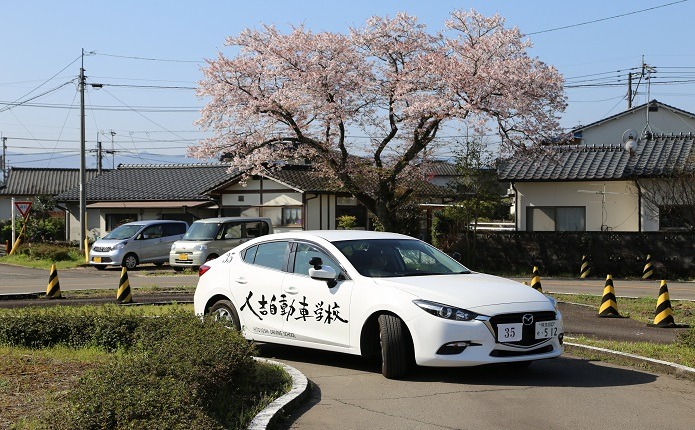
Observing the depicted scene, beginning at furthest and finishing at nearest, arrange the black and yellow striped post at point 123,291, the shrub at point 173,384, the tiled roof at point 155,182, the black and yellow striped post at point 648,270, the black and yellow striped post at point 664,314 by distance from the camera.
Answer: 1. the tiled roof at point 155,182
2. the black and yellow striped post at point 648,270
3. the black and yellow striped post at point 123,291
4. the black and yellow striped post at point 664,314
5. the shrub at point 173,384

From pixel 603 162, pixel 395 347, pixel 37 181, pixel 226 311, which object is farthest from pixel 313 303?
pixel 37 181

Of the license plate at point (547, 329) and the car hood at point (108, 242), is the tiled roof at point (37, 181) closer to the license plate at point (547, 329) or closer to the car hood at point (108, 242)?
the car hood at point (108, 242)

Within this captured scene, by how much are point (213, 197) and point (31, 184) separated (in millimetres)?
27576

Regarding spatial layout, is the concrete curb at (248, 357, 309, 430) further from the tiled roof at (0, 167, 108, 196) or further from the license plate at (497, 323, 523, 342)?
the tiled roof at (0, 167, 108, 196)

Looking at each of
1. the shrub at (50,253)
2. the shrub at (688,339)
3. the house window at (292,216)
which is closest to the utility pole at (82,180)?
the shrub at (50,253)

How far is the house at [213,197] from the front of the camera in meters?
43.1

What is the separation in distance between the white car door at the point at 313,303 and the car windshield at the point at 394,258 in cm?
27

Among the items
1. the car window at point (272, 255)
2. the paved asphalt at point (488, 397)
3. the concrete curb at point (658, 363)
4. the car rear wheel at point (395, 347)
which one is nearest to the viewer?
the paved asphalt at point (488, 397)

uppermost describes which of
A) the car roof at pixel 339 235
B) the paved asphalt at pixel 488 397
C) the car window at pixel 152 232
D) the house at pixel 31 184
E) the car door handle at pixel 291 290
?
the house at pixel 31 184

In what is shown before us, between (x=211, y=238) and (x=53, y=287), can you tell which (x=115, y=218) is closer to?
(x=211, y=238)

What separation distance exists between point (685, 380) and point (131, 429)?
240 inches

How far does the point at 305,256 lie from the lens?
10414 millimetres

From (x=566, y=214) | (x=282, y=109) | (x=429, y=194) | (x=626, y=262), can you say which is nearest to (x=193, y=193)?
(x=429, y=194)

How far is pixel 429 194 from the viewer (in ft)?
149
